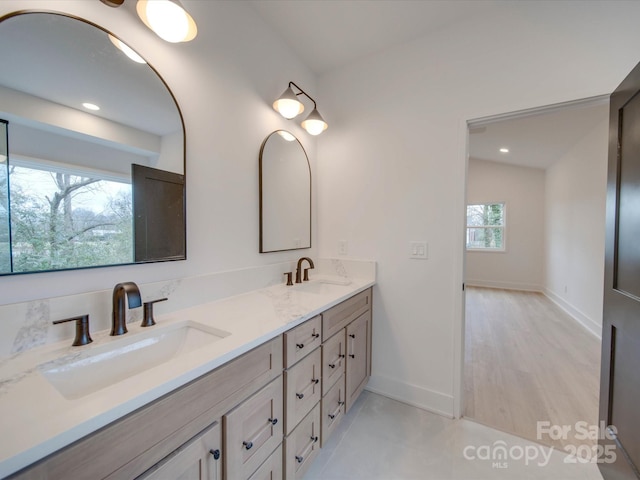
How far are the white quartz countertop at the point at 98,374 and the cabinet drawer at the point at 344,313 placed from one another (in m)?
0.13

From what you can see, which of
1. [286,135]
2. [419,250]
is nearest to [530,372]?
[419,250]

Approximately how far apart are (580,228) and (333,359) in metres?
4.35

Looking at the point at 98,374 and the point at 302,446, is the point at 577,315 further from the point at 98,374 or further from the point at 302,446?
the point at 98,374

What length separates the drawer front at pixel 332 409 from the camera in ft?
4.64

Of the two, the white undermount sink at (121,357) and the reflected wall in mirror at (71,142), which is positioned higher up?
the reflected wall in mirror at (71,142)

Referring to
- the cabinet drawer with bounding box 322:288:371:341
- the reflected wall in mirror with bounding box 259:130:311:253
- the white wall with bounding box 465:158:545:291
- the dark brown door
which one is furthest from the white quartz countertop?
the white wall with bounding box 465:158:545:291

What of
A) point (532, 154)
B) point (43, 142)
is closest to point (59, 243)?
point (43, 142)

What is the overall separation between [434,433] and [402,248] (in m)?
1.21

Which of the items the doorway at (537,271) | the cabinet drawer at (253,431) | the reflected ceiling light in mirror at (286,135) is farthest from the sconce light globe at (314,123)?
the cabinet drawer at (253,431)

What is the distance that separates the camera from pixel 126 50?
42.4 inches

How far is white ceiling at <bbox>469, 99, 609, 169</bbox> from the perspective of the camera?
2.99 meters

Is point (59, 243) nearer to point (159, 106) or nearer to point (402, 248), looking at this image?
point (159, 106)

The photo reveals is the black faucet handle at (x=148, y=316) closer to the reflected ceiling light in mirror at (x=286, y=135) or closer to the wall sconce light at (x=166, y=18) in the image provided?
the wall sconce light at (x=166, y=18)

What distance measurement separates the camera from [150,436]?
66 cm
